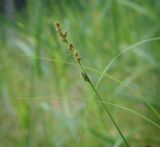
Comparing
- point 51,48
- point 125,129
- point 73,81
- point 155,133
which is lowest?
point 155,133

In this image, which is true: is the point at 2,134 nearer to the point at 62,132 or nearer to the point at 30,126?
the point at 62,132

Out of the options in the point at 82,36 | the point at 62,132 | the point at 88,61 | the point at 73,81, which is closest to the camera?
the point at 82,36

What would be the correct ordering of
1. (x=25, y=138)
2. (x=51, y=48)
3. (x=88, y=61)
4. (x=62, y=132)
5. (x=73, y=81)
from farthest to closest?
(x=73, y=81), (x=62, y=132), (x=88, y=61), (x=51, y=48), (x=25, y=138)

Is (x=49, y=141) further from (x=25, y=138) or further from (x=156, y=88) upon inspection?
(x=156, y=88)

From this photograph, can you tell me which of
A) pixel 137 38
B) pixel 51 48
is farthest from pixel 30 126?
pixel 137 38

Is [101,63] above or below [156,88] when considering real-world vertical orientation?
above

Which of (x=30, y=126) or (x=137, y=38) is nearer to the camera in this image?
(x=30, y=126)
